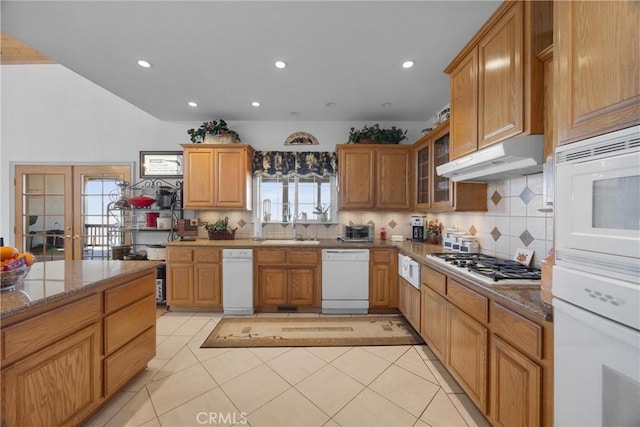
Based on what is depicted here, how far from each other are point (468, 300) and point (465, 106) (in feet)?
4.99

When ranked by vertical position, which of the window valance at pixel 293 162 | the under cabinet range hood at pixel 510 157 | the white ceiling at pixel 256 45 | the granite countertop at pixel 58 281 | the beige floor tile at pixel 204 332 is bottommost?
the beige floor tile at pixel 204 332

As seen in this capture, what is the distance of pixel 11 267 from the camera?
1.27 m

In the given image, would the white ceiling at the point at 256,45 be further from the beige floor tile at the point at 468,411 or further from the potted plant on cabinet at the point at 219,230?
the beige floor tile at the point at 468,411

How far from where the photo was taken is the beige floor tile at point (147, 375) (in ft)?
6.05

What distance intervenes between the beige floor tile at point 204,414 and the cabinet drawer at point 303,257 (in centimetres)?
160

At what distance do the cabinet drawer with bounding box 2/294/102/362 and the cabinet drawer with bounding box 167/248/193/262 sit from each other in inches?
65.5

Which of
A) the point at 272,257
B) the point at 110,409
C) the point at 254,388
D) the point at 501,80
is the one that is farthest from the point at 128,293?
the point at 501,80

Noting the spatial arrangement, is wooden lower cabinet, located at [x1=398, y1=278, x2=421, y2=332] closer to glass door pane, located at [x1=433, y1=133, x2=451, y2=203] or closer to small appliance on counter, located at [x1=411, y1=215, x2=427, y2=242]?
small appliance on counter, located at [x1=411, y1=215, x2=427, y2=242]

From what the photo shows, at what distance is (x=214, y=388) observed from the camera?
1.84 m

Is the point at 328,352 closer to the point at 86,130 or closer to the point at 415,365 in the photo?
the point at 415,365

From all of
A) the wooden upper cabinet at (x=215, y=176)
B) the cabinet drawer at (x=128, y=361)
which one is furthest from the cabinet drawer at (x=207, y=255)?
the cabinet drawer at (x=128, y=361)

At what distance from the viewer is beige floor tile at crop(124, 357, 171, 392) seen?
184cm

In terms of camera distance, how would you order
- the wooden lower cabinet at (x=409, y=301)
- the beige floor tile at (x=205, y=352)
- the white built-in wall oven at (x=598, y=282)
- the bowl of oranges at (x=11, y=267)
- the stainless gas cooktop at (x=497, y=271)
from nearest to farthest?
the white built-in wall oven at (x=598, y=282) → the bowl of oranges at (x=11, y=267) → the stainless gas cooktop at (x=497, y=271) → the beige floor tile at (x=205, y=352) → the wooden lower cabinet at (x=409, y=301)

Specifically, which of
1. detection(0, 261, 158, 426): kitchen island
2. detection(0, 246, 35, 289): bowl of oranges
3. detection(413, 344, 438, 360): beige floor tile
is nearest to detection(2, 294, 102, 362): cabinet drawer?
detection(0, 261, 158, 426): kitchen island
